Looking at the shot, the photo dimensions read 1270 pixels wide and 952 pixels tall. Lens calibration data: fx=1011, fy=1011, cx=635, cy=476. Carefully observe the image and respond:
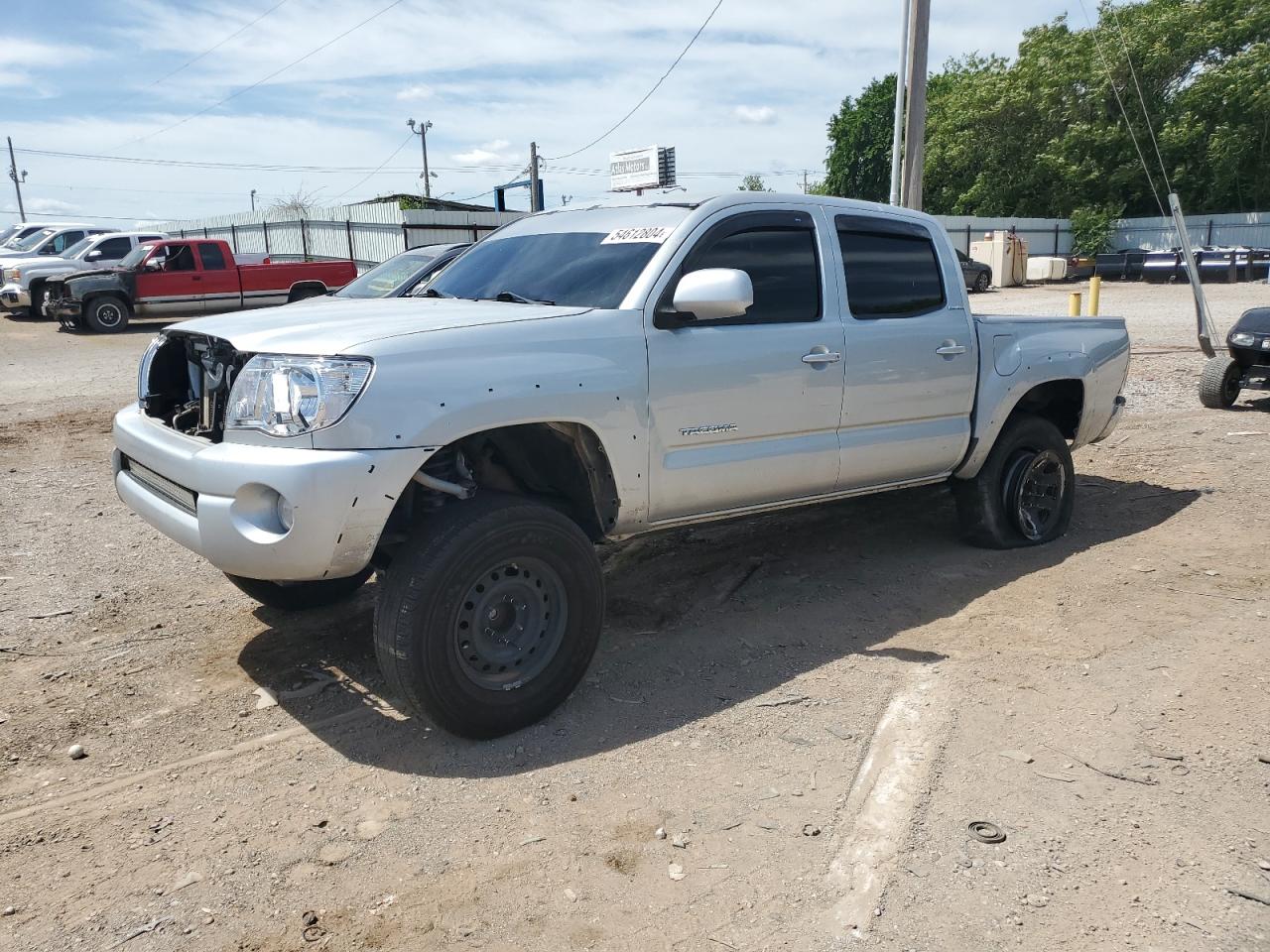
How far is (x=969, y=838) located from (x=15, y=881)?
279 centimetres

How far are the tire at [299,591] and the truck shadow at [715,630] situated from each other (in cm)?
7

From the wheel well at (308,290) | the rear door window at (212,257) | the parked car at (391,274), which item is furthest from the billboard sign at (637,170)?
the rear door window at (212,257)

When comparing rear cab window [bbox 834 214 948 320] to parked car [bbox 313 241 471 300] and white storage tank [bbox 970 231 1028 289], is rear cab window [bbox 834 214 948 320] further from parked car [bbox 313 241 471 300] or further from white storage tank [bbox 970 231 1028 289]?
white storage tank [bbox 970 231 1028 289]

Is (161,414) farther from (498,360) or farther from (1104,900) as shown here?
(1104,900)

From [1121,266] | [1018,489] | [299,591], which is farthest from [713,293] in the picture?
[1121,266]

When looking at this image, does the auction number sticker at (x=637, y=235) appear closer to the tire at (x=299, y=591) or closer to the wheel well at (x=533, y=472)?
Answer: the wheel well at (x=533, y=472)

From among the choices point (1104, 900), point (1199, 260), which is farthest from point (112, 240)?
point (1199, 260)

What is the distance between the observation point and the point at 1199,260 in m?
34.6

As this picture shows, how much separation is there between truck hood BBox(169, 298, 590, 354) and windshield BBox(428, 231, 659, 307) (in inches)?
6.7

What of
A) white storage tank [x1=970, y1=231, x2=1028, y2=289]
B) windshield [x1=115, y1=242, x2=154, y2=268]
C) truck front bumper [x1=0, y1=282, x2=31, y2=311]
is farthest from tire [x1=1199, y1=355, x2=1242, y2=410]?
white storage tank [x1=970, y1=231, x2=1028, y2=289]

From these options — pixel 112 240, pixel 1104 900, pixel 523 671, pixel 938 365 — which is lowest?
pixel 1104 900

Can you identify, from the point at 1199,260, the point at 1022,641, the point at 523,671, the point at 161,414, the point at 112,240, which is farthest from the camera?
the point at 1199,260

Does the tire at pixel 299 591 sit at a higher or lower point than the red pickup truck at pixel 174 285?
lower

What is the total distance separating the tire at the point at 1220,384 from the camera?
1025cm
